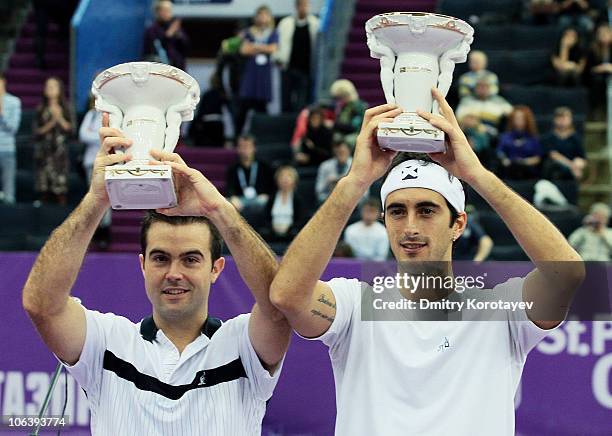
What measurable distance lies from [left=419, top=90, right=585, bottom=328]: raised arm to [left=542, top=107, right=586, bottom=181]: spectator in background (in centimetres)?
840

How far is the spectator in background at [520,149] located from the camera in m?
13.0

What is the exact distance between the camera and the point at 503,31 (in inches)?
609

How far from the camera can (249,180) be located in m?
13.2

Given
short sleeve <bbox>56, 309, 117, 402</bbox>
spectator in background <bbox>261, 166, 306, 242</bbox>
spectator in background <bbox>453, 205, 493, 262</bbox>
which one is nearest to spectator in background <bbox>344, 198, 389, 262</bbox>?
spectator in background <bbox>453, 205, 493, 262</bbox>

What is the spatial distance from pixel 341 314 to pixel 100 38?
12179 mm

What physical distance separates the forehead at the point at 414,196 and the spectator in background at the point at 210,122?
34.9 ft

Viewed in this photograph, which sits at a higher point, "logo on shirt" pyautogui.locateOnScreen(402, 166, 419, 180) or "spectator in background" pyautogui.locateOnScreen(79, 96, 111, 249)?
"spectator in background" pyautogui.locateOnScreen(79, 96, 111, 249)

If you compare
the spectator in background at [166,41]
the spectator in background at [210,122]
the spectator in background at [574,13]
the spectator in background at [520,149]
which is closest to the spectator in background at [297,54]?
the spectator in background at [210,122]

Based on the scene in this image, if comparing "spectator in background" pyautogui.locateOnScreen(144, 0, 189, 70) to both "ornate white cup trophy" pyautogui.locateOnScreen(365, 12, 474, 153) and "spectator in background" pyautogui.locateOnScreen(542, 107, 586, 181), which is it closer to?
"spectator in background" pyautogui.locateOnScreen(542, 107, 586, 181)

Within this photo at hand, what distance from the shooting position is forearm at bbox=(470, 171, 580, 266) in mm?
4668

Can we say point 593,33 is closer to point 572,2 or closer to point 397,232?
point 572,2

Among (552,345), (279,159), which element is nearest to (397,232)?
(552,345)

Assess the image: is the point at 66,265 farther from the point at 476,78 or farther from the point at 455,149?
the point at 476,78

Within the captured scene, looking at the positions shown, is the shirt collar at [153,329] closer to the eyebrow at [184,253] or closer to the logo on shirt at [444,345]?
the eyebrow at [184,253]
